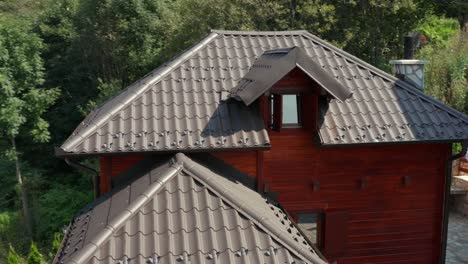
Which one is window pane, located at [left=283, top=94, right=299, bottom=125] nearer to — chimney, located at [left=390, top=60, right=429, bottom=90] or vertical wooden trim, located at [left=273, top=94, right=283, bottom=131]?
vertical wooden trim, located at [left=273, top=94, right=283, bottom=131]

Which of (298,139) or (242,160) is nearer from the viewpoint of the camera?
(242,160)

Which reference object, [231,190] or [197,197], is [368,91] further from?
[197,197]

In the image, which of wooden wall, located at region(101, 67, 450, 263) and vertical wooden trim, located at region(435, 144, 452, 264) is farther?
vertical wooden trim, located at region(435, 144, 452, 264)

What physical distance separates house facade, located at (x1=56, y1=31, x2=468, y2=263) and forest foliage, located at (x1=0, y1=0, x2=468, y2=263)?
27.4ft

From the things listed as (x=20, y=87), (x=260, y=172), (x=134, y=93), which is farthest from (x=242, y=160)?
(x=20, y=87)

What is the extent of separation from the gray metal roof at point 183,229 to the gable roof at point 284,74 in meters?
1.62

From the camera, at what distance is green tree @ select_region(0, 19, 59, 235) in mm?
16812

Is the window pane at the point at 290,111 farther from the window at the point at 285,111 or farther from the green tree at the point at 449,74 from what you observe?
the green tree at the point at 449,74

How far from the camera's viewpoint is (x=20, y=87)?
57.8 ft

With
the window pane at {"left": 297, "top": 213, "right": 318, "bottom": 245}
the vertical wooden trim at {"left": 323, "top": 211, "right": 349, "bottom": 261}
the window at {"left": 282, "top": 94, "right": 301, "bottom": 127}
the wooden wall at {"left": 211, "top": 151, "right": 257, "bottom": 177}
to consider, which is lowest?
the window pane at {"left": 297, "top": 213, "right": 318, "bottom": 245}

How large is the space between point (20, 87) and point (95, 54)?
489 cm

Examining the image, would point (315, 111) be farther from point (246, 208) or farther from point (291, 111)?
point (246, 208)

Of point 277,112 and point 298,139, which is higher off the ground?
point 277,112

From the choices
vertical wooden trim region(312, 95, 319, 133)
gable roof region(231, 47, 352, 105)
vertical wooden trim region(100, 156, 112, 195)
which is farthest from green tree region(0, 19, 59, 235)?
vertical wooden trim region(312, 95, 319, 133)
